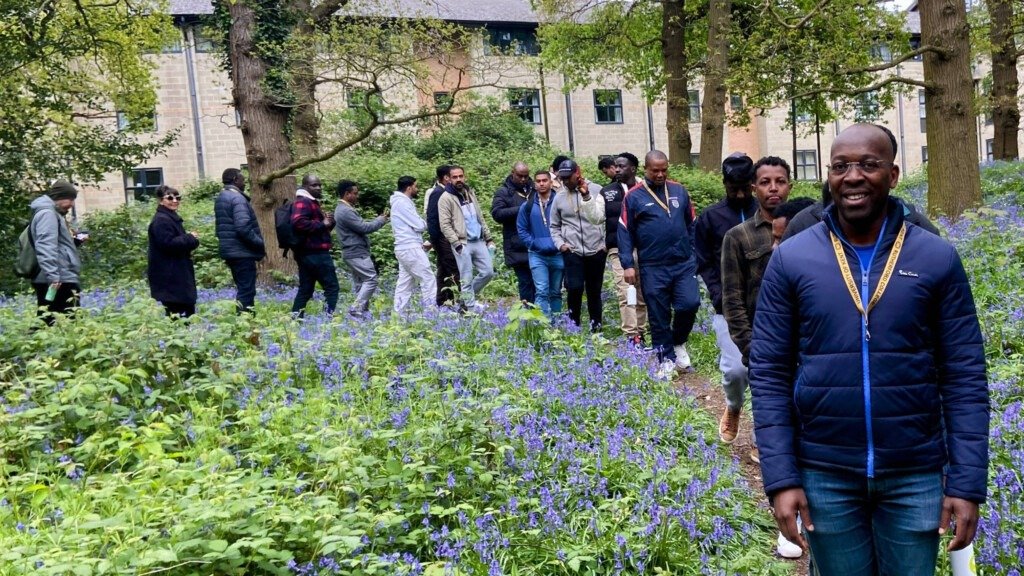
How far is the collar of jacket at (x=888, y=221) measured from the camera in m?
2.79

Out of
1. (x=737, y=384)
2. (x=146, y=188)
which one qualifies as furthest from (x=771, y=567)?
(x=146, y=188)

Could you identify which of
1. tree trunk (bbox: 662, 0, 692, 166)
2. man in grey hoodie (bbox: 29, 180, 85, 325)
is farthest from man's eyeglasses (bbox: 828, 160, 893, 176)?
tree trunk (bbox: 662, 0, 692, 166)

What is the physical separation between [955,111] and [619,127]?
3037cm

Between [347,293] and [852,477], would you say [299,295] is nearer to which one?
[347,293]

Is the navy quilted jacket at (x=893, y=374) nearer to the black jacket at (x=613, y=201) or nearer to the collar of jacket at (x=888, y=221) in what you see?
the collar of jacket at (x=888, y=221)

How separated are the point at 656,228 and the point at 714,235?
198 cm

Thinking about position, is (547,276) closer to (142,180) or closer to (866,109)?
(866,109)

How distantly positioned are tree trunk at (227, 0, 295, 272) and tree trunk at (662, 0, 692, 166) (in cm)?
1196

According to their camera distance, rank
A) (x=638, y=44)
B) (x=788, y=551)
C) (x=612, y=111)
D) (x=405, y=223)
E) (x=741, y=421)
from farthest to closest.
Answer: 1. (x=612, y=111)
2. (x=638, y=44)
3. (x=405, y=223)
4. (x=741, y=421)
5. (x=788, y=551)

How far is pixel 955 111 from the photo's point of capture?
13.6 meters

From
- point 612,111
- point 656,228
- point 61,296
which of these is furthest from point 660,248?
point 612,111

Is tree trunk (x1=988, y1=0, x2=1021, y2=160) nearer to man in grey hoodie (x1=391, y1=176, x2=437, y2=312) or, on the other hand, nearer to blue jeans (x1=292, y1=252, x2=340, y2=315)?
man in grey hoodie (x1=391, y1=176, x2=437, y2=312)

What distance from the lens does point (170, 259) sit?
923 centimetres

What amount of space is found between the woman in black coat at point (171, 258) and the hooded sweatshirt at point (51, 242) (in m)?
0.82
